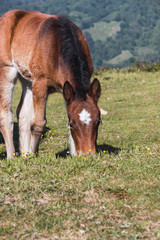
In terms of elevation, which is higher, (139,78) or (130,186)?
(130,186)

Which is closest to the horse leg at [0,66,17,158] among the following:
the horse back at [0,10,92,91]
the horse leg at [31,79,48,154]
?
the horse back at [0,10,92,91]

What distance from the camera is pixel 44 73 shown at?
6684 mm

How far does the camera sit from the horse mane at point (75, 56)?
586 centimetres

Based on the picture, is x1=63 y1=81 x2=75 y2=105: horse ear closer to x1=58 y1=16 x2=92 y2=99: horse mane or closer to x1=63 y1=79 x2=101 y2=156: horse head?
x1=63 y1=79 x2=101 y2=156: horse head

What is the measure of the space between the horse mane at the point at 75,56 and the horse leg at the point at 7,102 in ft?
5.37

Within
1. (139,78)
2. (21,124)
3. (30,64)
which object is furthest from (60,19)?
(139,78)

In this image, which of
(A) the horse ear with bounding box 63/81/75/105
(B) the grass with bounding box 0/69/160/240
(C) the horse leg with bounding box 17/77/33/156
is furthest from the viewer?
(C) the horse leg with bounding box 17/77/33/156

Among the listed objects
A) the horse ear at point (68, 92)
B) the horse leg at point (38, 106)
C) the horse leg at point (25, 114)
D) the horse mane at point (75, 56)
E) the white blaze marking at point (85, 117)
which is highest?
the horse mane at point (75, 56)

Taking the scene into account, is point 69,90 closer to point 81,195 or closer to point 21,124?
point 81,195

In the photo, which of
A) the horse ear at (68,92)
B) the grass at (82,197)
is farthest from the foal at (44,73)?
the grass at (82,197)

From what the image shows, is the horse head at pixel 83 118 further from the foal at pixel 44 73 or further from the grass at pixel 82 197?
the grass at pixel 82 197

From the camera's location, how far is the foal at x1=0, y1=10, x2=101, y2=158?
555 cm

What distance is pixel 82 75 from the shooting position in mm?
6000

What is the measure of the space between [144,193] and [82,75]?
2.43m
